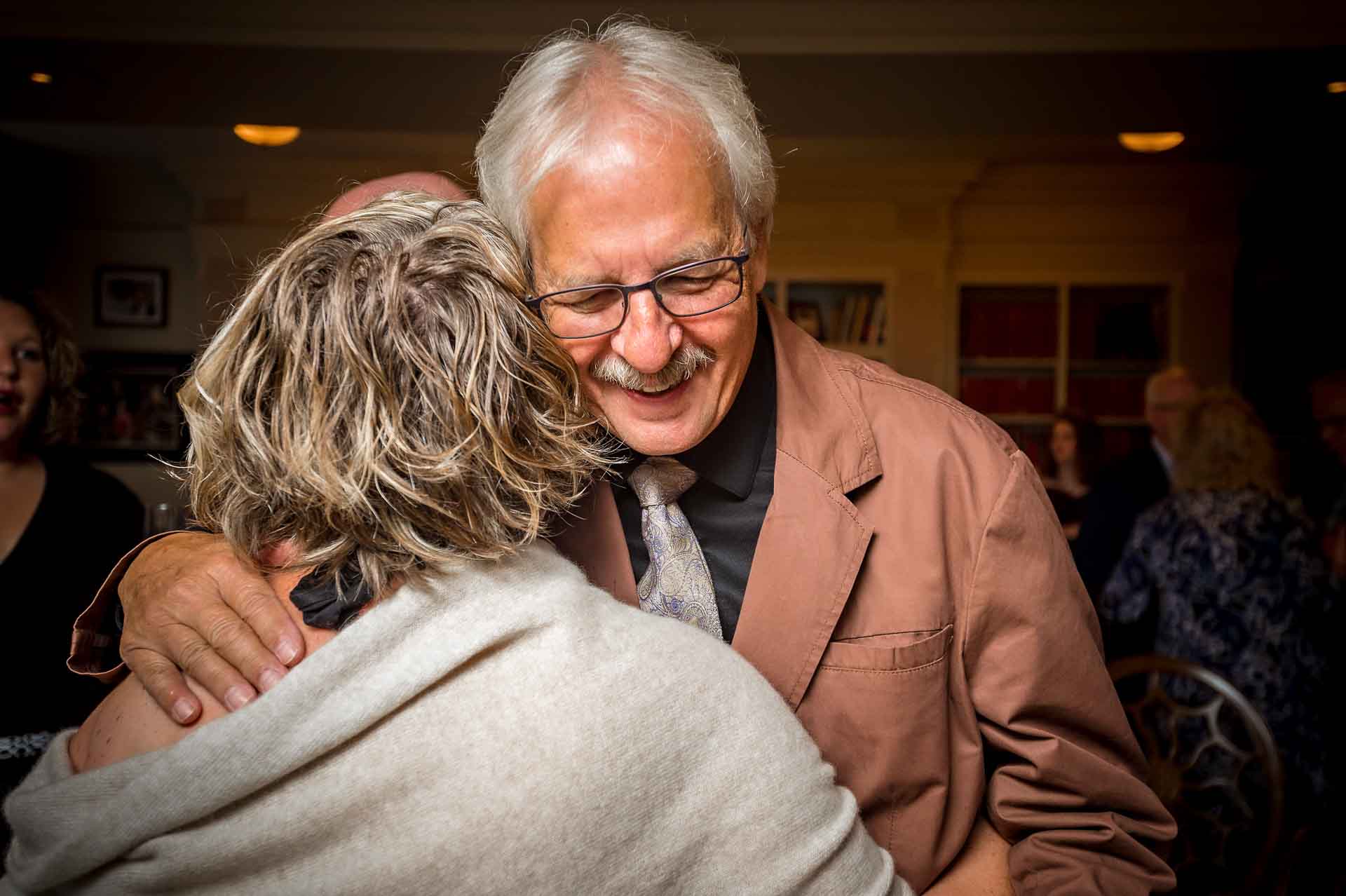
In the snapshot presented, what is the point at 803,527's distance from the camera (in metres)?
1.21

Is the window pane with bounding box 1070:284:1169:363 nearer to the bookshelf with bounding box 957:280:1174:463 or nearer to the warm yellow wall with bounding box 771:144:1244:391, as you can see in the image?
the bookshelf with bounding box 957:280:1174:463

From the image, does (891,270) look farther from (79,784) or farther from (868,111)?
(79,784)

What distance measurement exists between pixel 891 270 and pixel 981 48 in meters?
2.38

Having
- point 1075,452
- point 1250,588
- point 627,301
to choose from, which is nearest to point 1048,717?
point 627,301

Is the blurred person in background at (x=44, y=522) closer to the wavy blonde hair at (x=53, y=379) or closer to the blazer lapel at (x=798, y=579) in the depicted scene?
the wavy blonde hair at (x=53, y=379)

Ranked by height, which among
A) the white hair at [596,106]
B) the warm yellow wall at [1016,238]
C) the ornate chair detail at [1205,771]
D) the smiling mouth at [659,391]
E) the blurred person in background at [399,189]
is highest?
the warm yellow wall at [1016,238]

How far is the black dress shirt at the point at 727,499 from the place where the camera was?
1252mm

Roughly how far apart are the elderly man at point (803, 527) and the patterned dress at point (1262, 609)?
1944 millimetres

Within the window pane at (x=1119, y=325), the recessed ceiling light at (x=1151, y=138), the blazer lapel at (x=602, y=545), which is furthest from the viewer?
the window pane at (x=1119, y=325)

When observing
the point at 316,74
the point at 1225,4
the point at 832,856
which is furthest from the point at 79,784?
the point at 1225,4

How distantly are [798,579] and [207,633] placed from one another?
641 millimetres

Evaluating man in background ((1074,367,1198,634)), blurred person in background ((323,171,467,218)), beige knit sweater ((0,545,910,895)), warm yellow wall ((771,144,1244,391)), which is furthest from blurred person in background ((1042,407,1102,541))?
beige knit sweater ((0,545,910,895))

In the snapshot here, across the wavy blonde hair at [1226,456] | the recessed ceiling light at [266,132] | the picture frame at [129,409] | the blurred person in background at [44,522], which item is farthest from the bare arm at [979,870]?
the picture frame at [129,409]

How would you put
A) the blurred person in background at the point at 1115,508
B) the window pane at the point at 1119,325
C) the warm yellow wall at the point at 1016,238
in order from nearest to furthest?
the blurred person in background at the point at 1115,508 < the warm yellow wall at the point at 1016,238 < the window pane at the point at 1119,325
